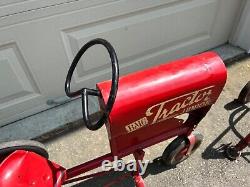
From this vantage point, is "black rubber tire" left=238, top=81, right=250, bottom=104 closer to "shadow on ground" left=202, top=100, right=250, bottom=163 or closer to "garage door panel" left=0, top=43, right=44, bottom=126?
"shadow on ground" left=202, top=100, right=250, bottom=163

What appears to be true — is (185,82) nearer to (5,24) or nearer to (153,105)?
(153,105)

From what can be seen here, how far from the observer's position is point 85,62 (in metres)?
2.51

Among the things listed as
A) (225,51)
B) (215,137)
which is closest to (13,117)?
(215,137)

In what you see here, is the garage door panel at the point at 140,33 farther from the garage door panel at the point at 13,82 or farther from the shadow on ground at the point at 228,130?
the shadow on ground at the point at 228,130

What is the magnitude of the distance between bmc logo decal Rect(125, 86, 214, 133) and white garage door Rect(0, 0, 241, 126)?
1.12m

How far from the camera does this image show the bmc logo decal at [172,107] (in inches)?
56.9

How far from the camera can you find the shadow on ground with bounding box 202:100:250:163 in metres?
2.31

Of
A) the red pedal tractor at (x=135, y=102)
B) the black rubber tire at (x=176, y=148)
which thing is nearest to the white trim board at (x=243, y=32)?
the black rubber tire at (x=176, y=148)

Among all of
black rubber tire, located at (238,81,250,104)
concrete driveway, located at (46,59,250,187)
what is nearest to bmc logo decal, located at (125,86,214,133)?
concrete driveway, located at (46,59,250,187)

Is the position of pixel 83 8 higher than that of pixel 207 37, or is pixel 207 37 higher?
pixel 83 8

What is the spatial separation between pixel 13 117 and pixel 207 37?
2280 mm

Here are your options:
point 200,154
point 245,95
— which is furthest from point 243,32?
point 200,154

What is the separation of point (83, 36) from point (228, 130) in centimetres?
158

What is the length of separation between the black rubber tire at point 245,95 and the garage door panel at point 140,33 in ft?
2.73
